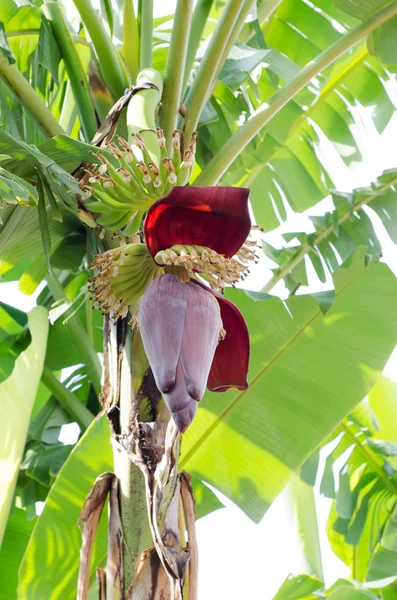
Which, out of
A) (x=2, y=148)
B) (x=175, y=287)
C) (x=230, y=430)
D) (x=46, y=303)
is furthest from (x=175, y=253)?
(x=46, y=303)

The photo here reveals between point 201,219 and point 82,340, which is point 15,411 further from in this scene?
point 201,219

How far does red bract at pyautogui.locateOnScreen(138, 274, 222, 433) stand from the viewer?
720 millimetres

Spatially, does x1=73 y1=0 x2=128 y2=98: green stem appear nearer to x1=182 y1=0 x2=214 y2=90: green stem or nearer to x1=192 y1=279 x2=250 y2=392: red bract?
x1=182 y1=0 x2=214 y2=90: green stem

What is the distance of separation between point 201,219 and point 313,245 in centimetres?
77

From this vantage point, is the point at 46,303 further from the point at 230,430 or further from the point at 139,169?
the point at 139,169

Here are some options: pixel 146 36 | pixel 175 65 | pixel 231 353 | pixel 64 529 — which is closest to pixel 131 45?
pixel 146 36

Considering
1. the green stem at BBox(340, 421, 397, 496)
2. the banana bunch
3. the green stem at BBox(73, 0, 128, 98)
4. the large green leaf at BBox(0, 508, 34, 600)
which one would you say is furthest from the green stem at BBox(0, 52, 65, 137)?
the green stem at BBox(340, 421, 397, 496)

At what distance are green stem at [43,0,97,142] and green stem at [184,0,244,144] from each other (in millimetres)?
175

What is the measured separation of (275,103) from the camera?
1.23m

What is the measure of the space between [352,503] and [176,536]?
3.48 ft

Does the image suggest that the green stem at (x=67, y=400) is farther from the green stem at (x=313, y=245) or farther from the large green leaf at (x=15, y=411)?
the green stem at (x=313, y=245)

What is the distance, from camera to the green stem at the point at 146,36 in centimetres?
118

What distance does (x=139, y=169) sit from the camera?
80 centimetres

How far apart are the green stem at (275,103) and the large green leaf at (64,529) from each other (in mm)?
500
